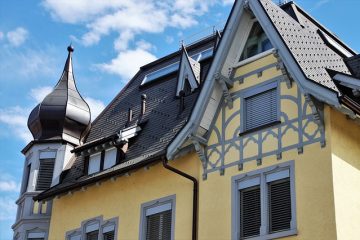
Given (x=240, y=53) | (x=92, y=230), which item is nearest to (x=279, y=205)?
(x=240, y=53)

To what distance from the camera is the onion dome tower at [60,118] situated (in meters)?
27.9

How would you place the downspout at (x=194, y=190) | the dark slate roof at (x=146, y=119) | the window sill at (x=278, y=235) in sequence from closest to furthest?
the window sill at (x=278, y=235) < the downspout at (x=194, y=190) < the dark slate roof at (x=146, y=119)

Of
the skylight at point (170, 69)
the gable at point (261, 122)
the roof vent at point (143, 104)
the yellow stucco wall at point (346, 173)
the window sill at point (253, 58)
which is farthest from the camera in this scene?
the skylight at point (170, 69)

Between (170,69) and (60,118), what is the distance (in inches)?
189

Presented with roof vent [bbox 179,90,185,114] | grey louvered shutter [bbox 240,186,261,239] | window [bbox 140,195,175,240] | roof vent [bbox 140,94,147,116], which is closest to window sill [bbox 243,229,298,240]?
grey louvered shutter [bbox 240,186,261,239]

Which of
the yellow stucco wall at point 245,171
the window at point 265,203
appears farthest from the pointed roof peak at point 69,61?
the window at point 265,203

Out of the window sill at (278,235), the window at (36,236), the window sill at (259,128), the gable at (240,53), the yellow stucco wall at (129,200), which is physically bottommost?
the window sill at (278,235)

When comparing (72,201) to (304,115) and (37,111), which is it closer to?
(37,111)

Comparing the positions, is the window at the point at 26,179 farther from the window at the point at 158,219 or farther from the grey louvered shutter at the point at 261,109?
the grey louvered shutter at the point at 261,109

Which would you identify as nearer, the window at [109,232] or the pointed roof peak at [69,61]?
the window at [109,232]

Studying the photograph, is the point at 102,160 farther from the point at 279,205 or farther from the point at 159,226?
the point at 279,205

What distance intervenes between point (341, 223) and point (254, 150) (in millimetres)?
3499

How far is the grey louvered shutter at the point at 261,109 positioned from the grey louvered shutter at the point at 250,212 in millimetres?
1924

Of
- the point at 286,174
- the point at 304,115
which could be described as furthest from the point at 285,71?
the point at 286,174
